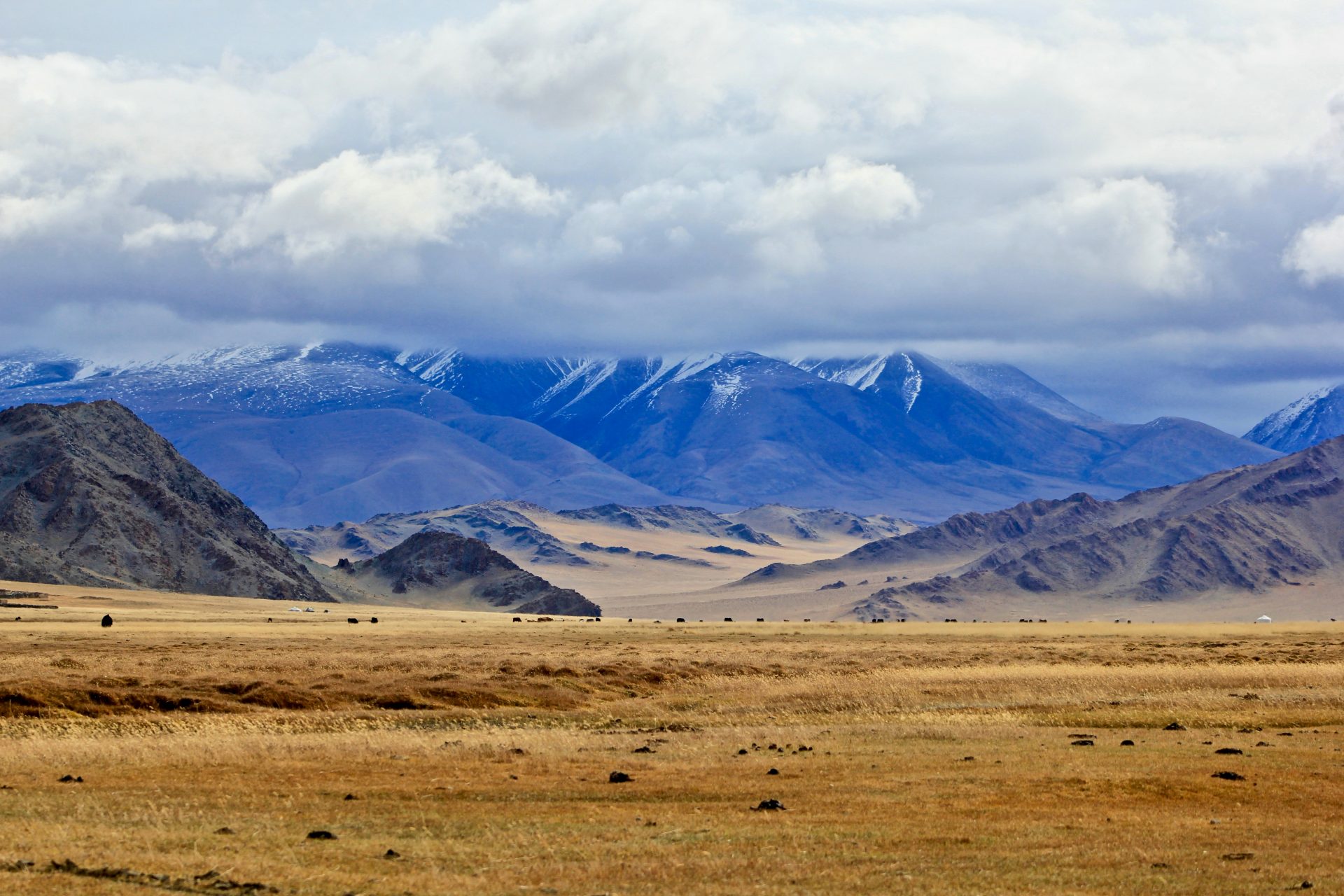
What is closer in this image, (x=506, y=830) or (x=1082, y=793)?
(x=506, y=830)

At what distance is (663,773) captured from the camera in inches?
1485

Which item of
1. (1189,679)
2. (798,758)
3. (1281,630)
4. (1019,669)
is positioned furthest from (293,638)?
(1281,630)

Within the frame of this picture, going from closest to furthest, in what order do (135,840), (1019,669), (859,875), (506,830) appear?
(859,875) < (135,840) < (506,830) < (1019,669)

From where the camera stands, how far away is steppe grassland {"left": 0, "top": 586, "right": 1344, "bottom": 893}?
25.3 meters

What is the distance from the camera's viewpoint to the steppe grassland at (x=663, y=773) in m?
25.3

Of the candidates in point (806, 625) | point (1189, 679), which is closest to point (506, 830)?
point (1189, 679)

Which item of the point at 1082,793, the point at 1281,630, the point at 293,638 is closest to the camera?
the point at 1082,793

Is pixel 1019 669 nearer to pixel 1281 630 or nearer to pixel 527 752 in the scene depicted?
pixel 527 752

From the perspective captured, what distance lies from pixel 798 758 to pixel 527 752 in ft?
24.9

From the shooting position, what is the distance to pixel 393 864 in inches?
1002

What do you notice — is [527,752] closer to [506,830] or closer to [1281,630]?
[506,830]

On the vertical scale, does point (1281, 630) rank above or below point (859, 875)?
below

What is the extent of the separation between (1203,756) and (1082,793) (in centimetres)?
836

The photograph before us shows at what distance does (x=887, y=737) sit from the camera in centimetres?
4575
